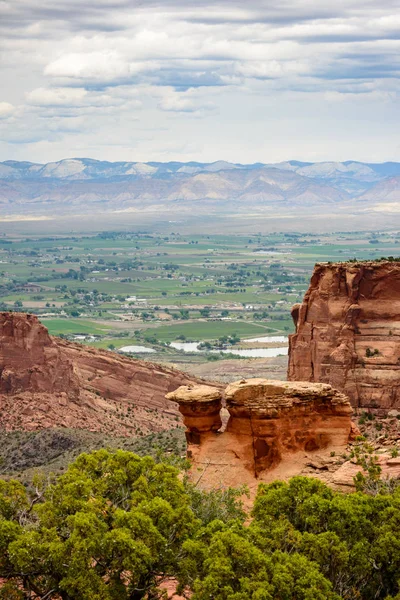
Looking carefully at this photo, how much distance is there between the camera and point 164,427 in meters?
90.1

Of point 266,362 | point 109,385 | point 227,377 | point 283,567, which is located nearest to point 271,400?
point 283,567

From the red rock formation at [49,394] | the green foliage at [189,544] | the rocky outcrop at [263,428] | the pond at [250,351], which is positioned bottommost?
the pond at [250,351]

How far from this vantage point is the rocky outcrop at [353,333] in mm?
67125

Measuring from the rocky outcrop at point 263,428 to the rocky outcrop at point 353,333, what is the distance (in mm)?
18033

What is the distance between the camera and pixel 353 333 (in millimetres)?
68875

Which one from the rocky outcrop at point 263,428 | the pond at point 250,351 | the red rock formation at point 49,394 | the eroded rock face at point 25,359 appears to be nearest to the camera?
the rocky outcrop at point 263,428

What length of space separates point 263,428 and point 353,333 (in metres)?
21.8

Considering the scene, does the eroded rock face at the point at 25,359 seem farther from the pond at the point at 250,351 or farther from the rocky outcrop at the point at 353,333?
the pond at the point at 250,351

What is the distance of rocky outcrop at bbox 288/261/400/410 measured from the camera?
67125mm

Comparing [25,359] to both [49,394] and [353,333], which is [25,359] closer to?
[49,394]

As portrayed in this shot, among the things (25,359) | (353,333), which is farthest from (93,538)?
(25,359)

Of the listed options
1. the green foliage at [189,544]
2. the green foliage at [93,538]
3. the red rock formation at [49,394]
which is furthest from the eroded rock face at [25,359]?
the green foliage at [93,538]

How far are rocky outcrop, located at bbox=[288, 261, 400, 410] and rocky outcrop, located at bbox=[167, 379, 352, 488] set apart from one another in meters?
18.0

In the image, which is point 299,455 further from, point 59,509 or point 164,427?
point 164,427
